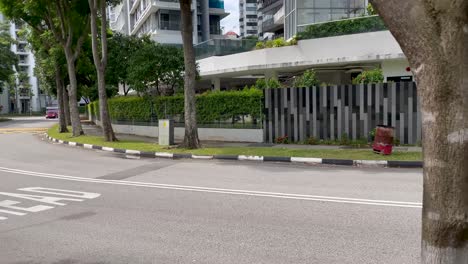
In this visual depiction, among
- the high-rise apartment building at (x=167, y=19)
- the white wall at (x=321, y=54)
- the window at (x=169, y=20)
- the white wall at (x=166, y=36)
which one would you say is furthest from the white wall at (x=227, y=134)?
the window at (x=169, y=20)

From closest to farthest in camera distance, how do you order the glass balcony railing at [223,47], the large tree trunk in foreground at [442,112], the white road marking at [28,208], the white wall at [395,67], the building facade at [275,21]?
the large tree trunk in foreground at [442,112] → the white road marking at [28,208] → the white wall at [395,67] → the glass balcony railing at [223,47] → the building facade at [275,21]

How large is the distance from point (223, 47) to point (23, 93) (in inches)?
3186

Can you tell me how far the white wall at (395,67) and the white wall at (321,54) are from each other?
0.61m

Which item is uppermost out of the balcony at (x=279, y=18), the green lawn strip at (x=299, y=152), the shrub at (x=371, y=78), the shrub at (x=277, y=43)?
the balcony at (x=279, y=18)

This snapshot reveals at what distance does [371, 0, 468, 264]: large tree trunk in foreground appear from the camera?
2279 mm

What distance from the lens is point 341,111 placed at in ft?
51.6

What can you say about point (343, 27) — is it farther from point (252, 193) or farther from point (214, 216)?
point (214, 216)

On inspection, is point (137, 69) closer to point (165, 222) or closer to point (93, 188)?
point (93, 188)

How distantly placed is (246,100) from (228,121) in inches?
55.6

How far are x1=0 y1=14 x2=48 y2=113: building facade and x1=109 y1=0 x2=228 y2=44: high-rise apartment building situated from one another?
39.8 metres

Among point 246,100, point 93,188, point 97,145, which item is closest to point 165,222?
point 93,188

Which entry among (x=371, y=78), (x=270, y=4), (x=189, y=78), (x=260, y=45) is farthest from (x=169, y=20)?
(x=371, y=78)

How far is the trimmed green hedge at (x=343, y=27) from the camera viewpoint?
2178cm

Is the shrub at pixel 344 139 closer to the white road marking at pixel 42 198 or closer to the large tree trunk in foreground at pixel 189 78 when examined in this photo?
the large tree trunk in foreground at pixel 189 78
